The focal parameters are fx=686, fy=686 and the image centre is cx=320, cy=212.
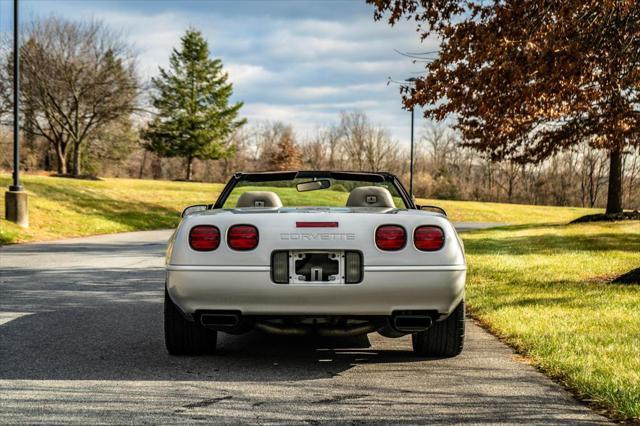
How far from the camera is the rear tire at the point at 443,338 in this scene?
4.82 metres

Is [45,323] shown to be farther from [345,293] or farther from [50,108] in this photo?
[50,108]

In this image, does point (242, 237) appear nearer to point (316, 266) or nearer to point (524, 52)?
point (316, 266)

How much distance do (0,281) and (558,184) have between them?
7534cm

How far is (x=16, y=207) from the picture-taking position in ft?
60.4

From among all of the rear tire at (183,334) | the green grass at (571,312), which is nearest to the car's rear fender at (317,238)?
the rear tire at (183,334)

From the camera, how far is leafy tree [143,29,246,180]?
61.7 meters

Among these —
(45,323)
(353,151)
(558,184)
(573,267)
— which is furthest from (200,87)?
(45,323)

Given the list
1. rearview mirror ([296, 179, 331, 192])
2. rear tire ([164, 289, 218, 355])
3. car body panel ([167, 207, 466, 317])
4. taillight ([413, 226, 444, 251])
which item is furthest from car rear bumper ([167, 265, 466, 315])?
rearview mirror ([296, 179, 331, 192])

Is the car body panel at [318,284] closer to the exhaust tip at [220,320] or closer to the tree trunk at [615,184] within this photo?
the exhaust tip at [220,320]

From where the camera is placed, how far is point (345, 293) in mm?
4285

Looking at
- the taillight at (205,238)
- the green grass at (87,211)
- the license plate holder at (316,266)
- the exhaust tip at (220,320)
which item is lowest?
the green grass at (87,211)

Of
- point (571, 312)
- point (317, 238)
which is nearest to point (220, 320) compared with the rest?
point (317, 238)

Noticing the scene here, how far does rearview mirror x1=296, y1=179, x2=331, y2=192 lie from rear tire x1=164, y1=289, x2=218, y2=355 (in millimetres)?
1509

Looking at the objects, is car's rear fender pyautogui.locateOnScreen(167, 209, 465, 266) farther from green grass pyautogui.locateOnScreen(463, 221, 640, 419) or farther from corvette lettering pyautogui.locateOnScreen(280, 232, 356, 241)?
green grass pyautogui.locateOnScreen(463, 221, 640, 419)
